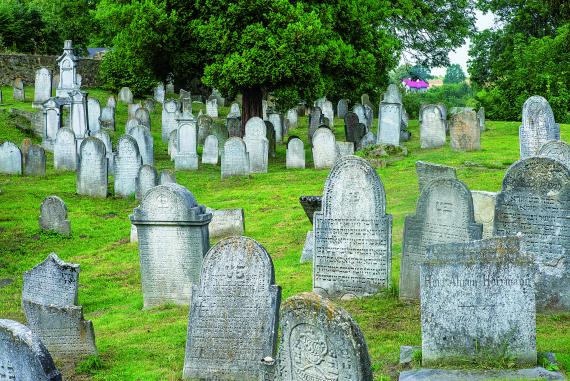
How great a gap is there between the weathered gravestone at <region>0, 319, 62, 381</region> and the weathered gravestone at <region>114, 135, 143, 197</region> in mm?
15484

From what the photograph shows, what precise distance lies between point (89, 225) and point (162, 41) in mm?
10757

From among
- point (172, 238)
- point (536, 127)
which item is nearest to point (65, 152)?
point (536, 127)

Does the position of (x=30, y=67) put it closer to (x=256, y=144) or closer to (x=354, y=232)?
(x=256, y=144)

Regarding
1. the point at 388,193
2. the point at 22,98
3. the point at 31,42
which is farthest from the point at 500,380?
the point at 31,42

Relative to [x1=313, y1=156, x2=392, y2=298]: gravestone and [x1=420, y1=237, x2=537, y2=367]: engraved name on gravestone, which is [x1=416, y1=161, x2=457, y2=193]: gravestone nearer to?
[x1=313, y1=156, x2=392, y2=298]: gravestone

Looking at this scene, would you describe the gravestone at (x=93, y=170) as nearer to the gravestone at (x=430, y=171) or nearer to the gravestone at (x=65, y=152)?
the gravestone at (x=65, y=152)

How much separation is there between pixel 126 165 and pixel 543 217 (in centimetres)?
1420

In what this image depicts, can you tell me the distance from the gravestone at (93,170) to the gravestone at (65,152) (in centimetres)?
408

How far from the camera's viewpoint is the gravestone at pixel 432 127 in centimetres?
2717

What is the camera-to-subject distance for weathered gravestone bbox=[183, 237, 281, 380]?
9.23m

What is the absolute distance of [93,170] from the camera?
76.7 ft

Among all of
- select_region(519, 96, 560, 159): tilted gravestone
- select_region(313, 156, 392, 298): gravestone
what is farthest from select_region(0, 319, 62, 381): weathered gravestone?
select_region(519, 96, 560, 159): tilted gravestone

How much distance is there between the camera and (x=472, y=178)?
20266 millimetres

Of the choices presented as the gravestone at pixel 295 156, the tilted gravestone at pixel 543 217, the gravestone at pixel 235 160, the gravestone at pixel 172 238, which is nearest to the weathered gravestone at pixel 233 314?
the gravestone at pixel 172 238
